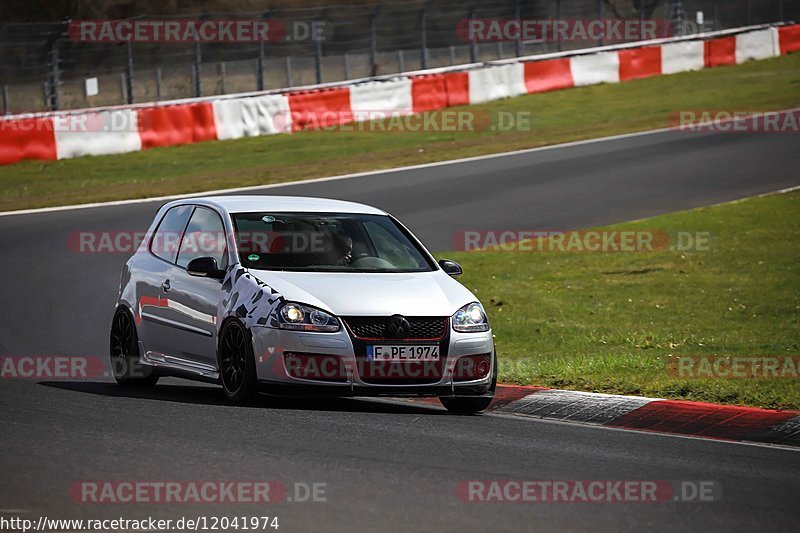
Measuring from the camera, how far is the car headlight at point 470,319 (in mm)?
9742

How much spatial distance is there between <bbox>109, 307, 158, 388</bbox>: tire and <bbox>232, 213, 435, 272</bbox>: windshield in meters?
1.32

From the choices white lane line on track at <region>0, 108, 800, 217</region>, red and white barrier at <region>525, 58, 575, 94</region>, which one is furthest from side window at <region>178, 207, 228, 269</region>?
red and white barrier at <region>525, 58, 575, 94</region>

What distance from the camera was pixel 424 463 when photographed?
25.2 feet

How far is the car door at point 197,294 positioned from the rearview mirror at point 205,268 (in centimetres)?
6

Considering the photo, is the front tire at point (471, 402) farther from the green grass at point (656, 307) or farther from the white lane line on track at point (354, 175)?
the white lane line on track at point (354, 175)

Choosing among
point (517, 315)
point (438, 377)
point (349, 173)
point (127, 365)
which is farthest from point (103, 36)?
point (438, 377)

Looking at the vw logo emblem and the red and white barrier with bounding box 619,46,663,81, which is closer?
the vw logo emblem

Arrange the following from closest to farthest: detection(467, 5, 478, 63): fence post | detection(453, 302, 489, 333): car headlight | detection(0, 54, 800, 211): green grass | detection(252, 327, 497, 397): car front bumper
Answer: detection(252, 327, 497, 397): car front bumper → detection(453, 302, 489, 333): car headlight → detection(0, 54, 800, 211): green grass → detection(467, 5, 478, 63): fence post

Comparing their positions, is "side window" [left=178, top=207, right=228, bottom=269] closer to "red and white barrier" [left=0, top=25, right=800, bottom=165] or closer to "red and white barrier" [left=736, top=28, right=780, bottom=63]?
"red and white barrier" [left=0, top=25, right=800, bottom=165]

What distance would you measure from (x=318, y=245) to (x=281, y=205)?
1.81ft

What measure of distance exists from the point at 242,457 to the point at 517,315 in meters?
6.97

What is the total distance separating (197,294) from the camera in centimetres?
1033

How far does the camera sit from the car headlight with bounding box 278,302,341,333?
30.7 ft

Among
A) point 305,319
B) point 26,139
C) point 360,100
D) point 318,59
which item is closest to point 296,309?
point 305,319
